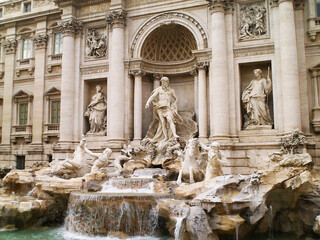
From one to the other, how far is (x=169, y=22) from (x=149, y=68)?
2804 millimetres

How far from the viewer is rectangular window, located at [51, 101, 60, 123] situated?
21.9 m

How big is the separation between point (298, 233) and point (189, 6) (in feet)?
40.4

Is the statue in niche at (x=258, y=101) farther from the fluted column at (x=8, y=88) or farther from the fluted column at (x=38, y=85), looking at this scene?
the fluted column at (x=8, y=88)

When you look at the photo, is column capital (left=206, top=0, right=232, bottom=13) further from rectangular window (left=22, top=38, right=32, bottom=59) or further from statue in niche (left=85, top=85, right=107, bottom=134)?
rectangular window (left=22, top=38, right=32, bottom=59)

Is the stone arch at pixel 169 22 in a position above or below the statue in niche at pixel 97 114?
above

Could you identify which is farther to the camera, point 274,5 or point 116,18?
point 116,18

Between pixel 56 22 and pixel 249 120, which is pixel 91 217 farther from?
pixel 56 22

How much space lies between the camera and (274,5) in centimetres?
1672

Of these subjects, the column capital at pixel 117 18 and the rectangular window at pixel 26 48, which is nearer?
the column capital at pixel 117 18

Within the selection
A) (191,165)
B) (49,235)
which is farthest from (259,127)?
(49,235)

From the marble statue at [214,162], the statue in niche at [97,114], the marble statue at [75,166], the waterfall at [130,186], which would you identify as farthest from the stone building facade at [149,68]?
the waterfall at [130,186]

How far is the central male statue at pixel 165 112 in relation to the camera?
701 inches

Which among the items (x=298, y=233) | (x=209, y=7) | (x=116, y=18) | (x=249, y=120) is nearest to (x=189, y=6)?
(x=209, y=7)

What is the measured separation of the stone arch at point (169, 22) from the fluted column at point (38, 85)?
272 inches
